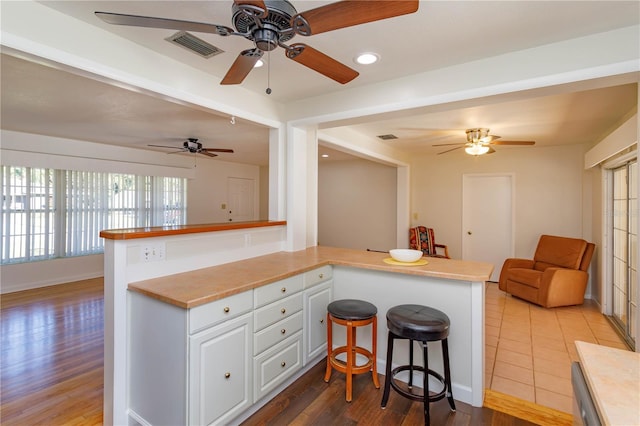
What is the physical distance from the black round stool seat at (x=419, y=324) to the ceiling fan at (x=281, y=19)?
166 centimetres

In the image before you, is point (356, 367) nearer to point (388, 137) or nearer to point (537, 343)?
point (537, 343)

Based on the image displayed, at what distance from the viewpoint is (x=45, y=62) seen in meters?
1.74

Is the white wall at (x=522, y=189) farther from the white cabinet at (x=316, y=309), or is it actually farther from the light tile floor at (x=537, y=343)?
the white cabinet at (x=316, y=309)

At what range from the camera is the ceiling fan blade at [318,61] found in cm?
164

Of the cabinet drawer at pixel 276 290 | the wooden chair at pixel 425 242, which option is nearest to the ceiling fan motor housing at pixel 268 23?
the cabinet drawer at pixel 276 290

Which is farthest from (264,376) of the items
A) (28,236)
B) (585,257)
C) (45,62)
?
(28,236)

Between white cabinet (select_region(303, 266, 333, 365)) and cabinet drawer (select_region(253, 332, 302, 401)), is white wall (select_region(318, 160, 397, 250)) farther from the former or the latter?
cabinet drawer (select_region(253, 332, 302, 401))

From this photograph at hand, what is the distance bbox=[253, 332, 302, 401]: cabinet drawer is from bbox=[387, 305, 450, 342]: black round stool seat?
739 millimetres

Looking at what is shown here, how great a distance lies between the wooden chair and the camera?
5844mm

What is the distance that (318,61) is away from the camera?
177 centimetres

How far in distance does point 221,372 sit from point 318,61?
1.82m

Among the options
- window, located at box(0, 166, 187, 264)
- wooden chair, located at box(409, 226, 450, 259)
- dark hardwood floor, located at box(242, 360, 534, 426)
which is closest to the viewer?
dark hardwood floor, located at box(242, 360, 534, 426)

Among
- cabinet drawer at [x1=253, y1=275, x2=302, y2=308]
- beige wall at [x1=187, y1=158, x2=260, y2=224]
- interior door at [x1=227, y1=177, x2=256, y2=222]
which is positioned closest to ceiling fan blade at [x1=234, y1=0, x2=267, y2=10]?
cabinet drawer at [x1=253, y1=275, x2=302, y2=308]

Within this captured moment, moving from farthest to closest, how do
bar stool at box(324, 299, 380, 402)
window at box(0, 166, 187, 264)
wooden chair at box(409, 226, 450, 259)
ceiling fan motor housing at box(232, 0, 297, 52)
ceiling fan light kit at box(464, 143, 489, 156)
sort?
wooden chair at box(409, 226, 450, 259)
window at box(0, 166, 187, 264)
ceiling fan light kit at box(464, 143, 489, 156)
bar stool at box(324, 299, 380, 402)
ceiling fan motor housing at box(232, 0, 297, 52)
